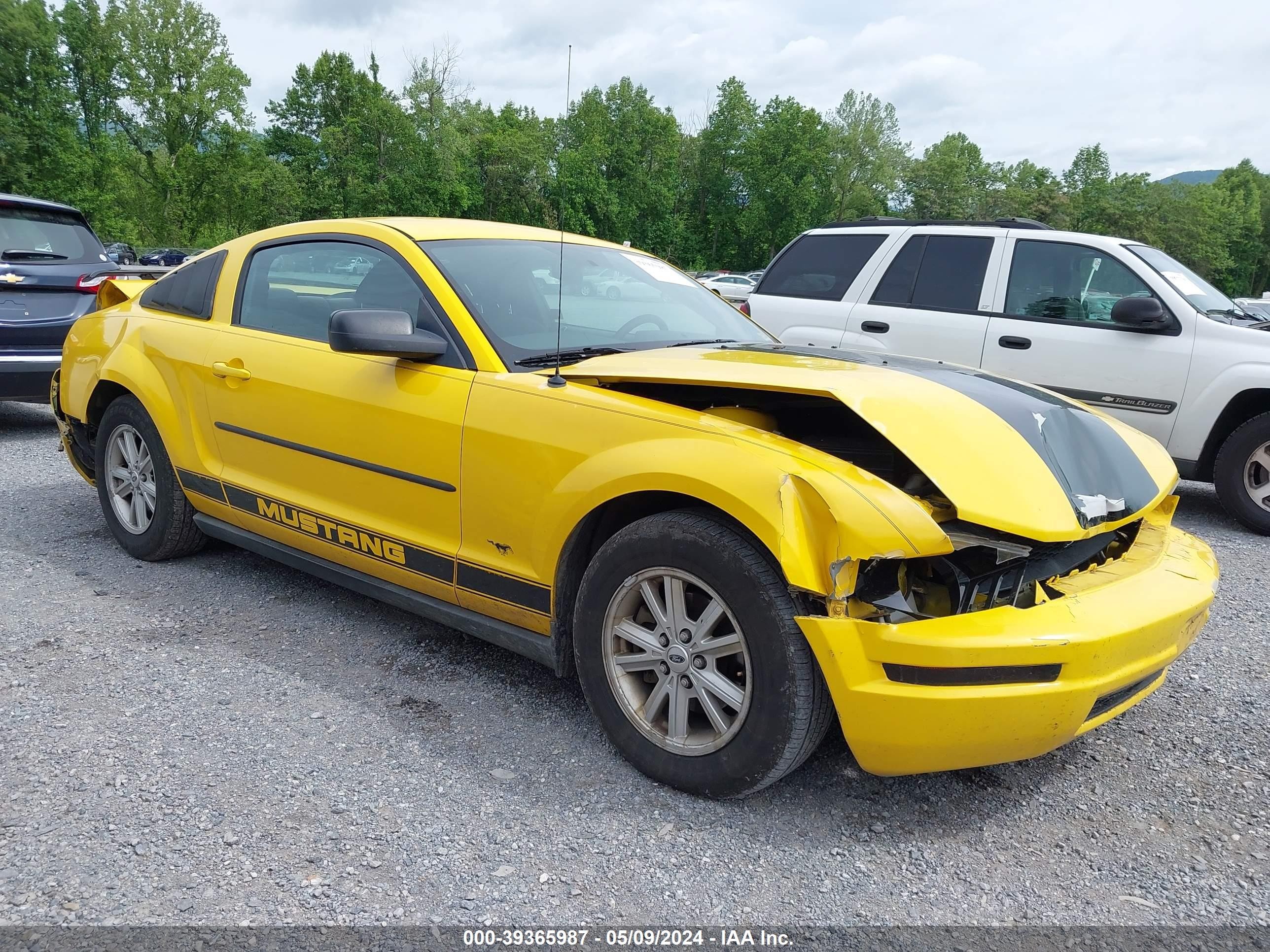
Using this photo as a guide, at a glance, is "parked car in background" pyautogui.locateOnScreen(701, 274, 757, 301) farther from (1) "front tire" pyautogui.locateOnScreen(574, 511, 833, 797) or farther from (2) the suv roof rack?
(1) "front tire" pyautogui.locateOnScreen(574, 511, 833, 797)

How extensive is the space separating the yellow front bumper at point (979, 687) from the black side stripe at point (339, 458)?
141 cm

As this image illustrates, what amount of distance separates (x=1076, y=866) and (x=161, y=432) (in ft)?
12.7

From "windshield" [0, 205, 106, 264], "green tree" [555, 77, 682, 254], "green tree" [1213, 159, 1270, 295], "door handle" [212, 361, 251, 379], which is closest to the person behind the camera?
"door handle" [212, 361, 251, 379]

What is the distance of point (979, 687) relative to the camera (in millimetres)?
2174

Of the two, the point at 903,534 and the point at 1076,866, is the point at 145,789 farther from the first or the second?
the point at 1076,866

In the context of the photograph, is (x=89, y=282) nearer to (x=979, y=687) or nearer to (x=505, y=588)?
(x=505, y=588)

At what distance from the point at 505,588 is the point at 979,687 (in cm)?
144

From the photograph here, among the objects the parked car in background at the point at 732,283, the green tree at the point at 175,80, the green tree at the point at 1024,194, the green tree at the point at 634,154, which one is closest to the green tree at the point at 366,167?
the green tree at the point at 175,80

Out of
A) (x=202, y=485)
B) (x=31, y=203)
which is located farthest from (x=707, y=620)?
(x=31, y=203)

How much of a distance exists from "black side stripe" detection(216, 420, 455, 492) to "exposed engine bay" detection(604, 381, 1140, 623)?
0.71 meters

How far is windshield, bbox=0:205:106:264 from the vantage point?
23.9 feet

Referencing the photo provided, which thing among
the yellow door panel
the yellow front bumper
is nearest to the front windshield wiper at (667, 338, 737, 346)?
the yellow door panel

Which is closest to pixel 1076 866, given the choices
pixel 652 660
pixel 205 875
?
pixel 652 660

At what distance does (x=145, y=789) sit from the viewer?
8.21 feet
